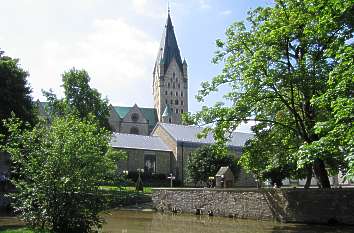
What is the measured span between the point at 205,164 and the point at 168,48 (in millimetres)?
77021

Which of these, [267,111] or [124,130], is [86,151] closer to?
[267,111]

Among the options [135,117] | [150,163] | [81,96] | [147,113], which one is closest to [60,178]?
[81,96]

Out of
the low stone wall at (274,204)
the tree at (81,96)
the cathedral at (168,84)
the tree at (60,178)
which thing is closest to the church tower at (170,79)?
the cathedral at (168,84)

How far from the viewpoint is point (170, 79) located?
126375 mm

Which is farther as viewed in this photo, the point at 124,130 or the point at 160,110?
the point at 160,110

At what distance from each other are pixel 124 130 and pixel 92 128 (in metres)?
85.9

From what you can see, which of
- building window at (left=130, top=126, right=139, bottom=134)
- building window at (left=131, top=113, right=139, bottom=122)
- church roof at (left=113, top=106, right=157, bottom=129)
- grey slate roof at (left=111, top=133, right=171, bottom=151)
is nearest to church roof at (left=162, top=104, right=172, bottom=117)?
church roof at (left=113, top=106, right=157, bottom=129)

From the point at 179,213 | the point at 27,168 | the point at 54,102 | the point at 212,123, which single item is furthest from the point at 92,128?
the point at 54,102

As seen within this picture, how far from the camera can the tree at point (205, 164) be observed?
47406 millimetres

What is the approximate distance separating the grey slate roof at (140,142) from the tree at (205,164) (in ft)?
35.5

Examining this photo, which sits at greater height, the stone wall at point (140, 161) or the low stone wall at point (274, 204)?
the stone wall at point (140, 161)

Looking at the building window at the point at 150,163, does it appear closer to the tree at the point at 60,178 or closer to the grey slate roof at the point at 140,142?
the grey slate roof at the point at 140,142

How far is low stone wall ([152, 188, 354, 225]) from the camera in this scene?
22109 mm

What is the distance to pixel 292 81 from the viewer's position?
70.6ft
